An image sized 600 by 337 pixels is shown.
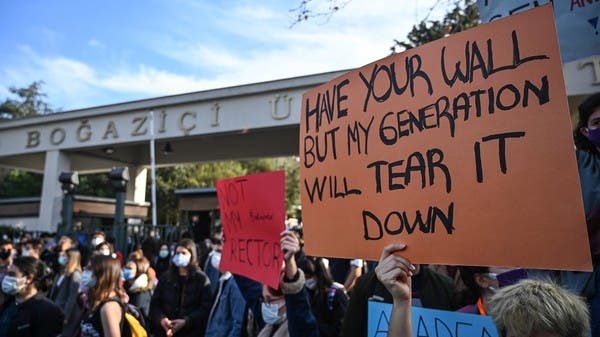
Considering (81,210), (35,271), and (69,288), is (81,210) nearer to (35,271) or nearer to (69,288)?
(69,288)

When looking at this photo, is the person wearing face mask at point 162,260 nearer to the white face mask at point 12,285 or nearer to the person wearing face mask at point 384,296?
the white face mask at point 12,285

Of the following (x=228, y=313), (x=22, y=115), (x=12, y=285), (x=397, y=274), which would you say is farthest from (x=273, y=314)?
(x=22, y=115)

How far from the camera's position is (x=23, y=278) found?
3605 millimetres

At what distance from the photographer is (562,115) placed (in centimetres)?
129

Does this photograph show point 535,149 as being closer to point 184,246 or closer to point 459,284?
point 459,284

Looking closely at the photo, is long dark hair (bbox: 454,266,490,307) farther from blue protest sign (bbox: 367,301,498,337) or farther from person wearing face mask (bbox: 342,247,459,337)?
blue protest sign (bbox: 367,301,498,337)

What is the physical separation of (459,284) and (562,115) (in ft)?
6.38

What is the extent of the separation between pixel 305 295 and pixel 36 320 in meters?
2.30

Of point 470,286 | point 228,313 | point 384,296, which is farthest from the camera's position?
point 228,313

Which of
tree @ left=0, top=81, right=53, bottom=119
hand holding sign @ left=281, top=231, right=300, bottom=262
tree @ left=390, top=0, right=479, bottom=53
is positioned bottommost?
hand holding sign @ left=281, top=231, right=300, bottom=262

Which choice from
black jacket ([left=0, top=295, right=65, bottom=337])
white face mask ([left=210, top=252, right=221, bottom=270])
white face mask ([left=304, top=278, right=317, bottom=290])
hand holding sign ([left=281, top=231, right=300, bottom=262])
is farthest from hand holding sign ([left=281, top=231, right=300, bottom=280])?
white face mask ([left=210, top=252, right=221, bottom=270])

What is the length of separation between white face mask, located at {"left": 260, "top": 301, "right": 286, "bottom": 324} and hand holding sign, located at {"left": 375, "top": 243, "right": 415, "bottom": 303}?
1.59 m

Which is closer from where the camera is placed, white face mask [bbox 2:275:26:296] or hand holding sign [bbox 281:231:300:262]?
hand holding sign [bbox 281:231:300:262]

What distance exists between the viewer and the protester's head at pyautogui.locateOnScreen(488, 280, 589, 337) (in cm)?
143
